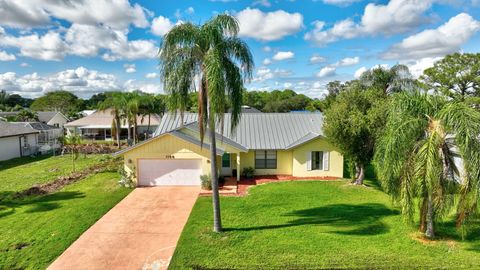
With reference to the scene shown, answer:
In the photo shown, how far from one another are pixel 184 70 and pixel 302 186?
37.9 feet

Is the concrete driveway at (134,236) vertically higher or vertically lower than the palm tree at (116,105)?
lower

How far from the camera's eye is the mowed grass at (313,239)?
9.22 m

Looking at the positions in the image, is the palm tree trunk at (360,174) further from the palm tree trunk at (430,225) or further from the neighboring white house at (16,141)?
the neighboring white house at (16,141)

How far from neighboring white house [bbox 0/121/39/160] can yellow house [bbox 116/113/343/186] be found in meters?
16.3

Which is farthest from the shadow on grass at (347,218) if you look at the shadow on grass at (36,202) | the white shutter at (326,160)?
the shadow on grass at (36,202)

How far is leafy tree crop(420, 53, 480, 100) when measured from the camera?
3347 cm

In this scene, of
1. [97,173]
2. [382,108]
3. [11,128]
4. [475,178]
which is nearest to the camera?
[475,178]

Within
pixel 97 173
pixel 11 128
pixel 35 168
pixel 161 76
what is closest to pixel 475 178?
pixel 161 76

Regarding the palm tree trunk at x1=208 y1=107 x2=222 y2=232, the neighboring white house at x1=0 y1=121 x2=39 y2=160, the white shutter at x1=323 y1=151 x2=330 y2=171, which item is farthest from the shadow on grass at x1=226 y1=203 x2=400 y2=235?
the neighboring white house at x1=0 y1=121 x2=39 y2=160

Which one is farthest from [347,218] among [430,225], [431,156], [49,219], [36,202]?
[36,202]

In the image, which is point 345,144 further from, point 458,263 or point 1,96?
point 1,96

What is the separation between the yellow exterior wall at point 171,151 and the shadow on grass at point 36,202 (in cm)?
382

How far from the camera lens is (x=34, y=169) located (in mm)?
23781

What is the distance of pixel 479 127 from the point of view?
8.69 meters
